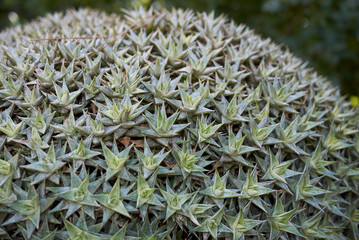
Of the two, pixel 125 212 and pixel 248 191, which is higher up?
pixel 248 191

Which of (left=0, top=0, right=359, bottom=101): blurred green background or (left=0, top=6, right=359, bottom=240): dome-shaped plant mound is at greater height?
(left=0, top=0, right=359, bottom=101): blurred green background

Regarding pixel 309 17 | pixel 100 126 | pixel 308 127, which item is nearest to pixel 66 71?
pixel 100 126

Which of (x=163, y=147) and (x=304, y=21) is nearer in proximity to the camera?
(x=163, y=147)

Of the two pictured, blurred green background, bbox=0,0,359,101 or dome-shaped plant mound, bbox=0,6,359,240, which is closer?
dome-shaped plant mound, bbox=0,6,359,240

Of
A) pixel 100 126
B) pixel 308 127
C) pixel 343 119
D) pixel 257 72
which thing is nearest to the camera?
pixel 100 126

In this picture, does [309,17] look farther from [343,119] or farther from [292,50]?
[343,119]
